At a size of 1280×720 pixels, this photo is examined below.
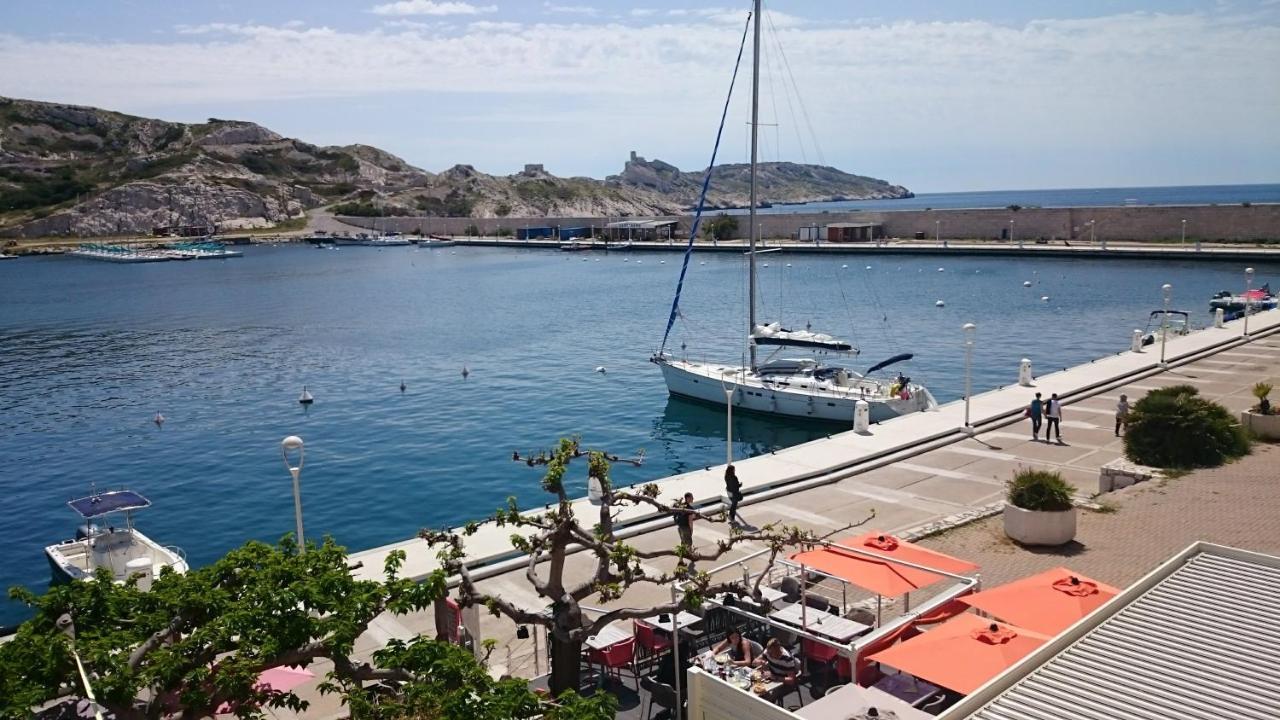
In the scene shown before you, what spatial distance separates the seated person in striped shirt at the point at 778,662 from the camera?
11422 millimetres

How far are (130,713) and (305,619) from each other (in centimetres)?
160

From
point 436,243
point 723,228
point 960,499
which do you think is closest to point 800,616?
point 960,499

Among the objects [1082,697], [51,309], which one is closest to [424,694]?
[1082,697]

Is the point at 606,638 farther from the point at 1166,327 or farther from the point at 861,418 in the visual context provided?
the point at 1166,327

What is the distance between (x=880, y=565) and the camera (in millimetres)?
13039

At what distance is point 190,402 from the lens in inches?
1737

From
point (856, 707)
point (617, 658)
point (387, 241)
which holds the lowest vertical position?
point (617, 658)

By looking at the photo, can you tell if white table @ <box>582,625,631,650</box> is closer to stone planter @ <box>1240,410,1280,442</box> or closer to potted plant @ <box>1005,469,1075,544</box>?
potted plant @ <box>1005,469,1075,544</box>

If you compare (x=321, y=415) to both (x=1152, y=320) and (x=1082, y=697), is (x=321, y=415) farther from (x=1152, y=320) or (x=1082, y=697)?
(x=1152, y=320)

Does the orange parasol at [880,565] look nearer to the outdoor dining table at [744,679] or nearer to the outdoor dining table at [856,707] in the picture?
the outdoor dining table at [744,679]

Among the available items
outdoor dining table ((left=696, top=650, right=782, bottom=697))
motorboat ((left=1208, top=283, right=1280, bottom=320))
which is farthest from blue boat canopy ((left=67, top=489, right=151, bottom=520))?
motorboat ((left=1208, top=283, right=1280, bottom=320))

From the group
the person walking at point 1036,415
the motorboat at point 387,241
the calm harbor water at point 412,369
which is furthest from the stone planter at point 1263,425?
the motorboat at point 387,241

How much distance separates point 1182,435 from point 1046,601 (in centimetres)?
1362

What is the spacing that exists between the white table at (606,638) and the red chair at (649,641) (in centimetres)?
17
